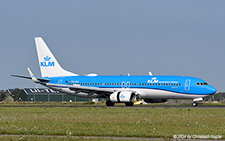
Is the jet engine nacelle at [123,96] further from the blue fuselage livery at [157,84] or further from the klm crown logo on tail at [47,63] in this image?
the klm crown logo on tail at [47,63]

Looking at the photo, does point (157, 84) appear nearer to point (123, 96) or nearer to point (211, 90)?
point (123, 96)

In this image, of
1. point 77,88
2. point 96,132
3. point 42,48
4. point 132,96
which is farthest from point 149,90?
point 96,132

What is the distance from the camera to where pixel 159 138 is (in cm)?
2059

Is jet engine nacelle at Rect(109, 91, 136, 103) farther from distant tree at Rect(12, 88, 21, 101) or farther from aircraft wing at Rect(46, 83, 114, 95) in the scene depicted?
distant tree at Rect(12, 88, 21, 101)

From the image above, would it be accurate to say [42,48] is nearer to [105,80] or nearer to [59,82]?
[59,82]

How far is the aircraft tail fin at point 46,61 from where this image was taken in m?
71.6

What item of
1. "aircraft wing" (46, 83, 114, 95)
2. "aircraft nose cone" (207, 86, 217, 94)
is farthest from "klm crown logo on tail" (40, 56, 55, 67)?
"aircraft nose cone" (207, 86, 217, 94)

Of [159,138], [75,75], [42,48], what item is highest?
[42,48]

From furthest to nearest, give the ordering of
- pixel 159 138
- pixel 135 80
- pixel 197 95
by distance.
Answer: pixel 135 80
pixel 197 95
pixel 159 138

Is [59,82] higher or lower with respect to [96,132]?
higher

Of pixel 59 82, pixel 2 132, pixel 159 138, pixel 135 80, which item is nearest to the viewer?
pixel 159 138

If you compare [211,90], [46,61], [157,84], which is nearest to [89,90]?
[157,84]

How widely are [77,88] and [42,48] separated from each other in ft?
42.5

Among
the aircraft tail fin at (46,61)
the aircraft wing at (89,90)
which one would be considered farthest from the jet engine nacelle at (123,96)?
the aircraft tail fin at (46,61)
